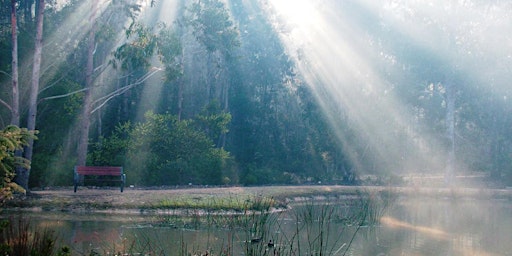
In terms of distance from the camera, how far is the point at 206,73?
124 feet

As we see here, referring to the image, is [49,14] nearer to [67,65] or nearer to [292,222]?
[67,65]

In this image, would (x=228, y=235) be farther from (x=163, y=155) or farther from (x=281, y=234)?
(x=163, y=155)

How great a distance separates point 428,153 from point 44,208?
1398 inches

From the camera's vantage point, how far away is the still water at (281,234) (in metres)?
11.7

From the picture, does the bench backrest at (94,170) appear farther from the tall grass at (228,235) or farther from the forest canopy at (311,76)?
the forest canopy at (311,76)

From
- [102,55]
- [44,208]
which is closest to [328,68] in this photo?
[102,55]

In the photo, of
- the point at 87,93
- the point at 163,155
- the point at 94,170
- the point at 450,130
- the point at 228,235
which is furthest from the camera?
the point at 450,130

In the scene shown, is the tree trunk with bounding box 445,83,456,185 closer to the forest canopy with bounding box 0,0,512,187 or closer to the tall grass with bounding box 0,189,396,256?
the forest canopy with bounding box 0,0,512,187

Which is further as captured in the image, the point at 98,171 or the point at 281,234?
the point at 98,171

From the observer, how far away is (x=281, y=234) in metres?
14.5

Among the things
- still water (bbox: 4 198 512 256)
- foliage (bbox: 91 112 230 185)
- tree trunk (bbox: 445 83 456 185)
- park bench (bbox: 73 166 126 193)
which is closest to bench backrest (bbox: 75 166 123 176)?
park bench (bbox: 73 166 126 193)

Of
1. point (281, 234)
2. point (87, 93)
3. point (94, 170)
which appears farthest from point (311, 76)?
point (281, 234)

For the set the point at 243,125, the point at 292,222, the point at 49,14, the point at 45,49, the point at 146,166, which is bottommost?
the point at 292,222

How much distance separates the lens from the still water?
11.7 metres
